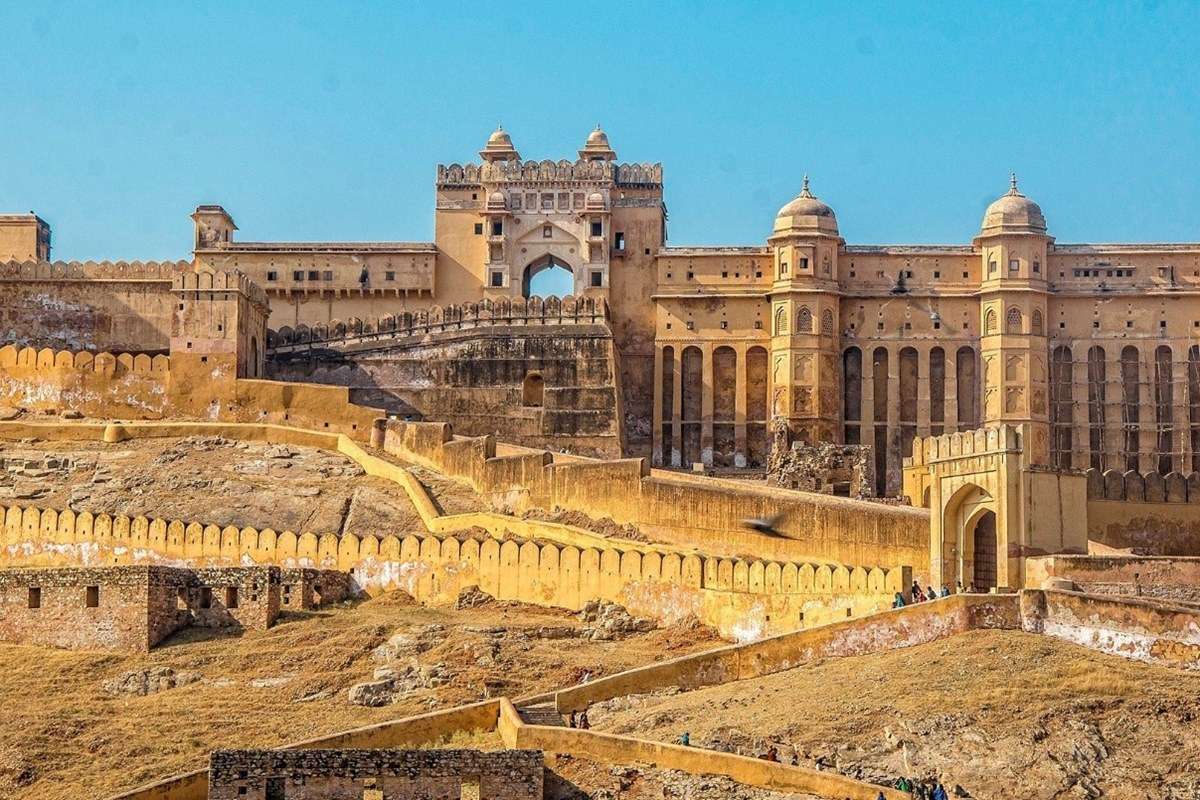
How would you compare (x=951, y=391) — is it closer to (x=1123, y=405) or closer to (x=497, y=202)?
(x=1123, y=405)

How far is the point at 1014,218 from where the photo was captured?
205 ft

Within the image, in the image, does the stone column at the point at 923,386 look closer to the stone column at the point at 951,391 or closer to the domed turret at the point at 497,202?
the stone column at the point at 951,391

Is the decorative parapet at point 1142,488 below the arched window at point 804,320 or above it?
below

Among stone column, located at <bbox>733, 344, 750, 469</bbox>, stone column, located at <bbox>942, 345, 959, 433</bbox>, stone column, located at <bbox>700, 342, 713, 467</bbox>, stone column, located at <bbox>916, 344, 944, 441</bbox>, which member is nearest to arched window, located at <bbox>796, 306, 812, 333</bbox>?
stone column, located at <bbox>733, 344, 750, 469</bbox>

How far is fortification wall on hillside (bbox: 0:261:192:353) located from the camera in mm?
61250

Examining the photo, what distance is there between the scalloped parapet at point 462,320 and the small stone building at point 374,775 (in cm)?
3475

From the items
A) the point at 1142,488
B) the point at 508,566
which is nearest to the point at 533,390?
the point at 1142,488

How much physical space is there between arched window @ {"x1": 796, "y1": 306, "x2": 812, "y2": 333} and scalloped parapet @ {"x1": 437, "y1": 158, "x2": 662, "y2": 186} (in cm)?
707

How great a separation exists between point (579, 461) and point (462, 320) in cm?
1523

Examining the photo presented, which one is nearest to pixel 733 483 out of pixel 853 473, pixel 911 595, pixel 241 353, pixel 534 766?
pixel 853 473

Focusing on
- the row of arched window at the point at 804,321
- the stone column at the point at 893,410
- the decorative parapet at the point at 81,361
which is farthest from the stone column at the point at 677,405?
the decorative parapet at the point at 81,361

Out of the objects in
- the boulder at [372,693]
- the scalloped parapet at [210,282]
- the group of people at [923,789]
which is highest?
the scalloped parapet at [210,282]

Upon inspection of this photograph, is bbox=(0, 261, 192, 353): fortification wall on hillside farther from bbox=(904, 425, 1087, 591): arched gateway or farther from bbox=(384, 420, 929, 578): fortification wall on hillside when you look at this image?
bbox=(904, 425, 1087, 591): arched gateway

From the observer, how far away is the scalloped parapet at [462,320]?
61.4 meters
